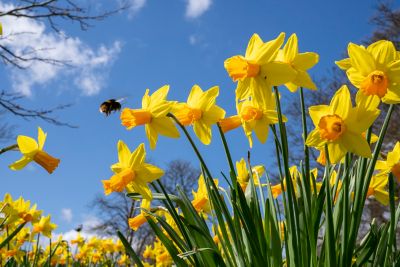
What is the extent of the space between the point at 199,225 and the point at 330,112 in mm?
571

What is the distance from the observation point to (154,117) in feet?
4.54

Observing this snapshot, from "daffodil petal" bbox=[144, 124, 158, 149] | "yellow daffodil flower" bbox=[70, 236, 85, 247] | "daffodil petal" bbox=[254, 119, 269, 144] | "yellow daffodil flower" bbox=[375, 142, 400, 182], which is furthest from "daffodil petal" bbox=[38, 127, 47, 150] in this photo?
"yellow daffodil flower" bbox=[70, 236, 85, 247]

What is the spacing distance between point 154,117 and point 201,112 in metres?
0.16

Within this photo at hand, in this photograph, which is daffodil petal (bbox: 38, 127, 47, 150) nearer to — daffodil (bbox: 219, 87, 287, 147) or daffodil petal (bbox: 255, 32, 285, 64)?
daffodil (bbox: 219, 87, 287, 147)

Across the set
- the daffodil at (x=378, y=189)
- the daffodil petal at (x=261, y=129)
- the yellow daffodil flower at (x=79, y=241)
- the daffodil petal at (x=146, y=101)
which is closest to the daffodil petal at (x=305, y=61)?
the daffodil petal at (x=261, y=129)

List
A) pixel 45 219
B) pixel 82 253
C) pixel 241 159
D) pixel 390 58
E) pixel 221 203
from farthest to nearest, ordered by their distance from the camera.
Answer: pixel 82 253 → pixel 45 219 → pixel 241 159 → pixel 221 203 → pixel 390 58

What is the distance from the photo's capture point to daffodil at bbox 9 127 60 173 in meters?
1.74

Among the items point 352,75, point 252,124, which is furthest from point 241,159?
point 352,75

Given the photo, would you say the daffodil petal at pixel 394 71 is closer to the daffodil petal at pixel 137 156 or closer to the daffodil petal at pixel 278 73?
the daffodil petal at pixel 278 73

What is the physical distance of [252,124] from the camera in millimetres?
1429

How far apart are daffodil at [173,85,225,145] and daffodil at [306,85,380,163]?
0.36 meters

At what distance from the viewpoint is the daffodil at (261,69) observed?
3.98ft

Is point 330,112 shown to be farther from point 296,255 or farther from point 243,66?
point 296,255

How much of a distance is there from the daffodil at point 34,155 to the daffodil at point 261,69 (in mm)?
914
